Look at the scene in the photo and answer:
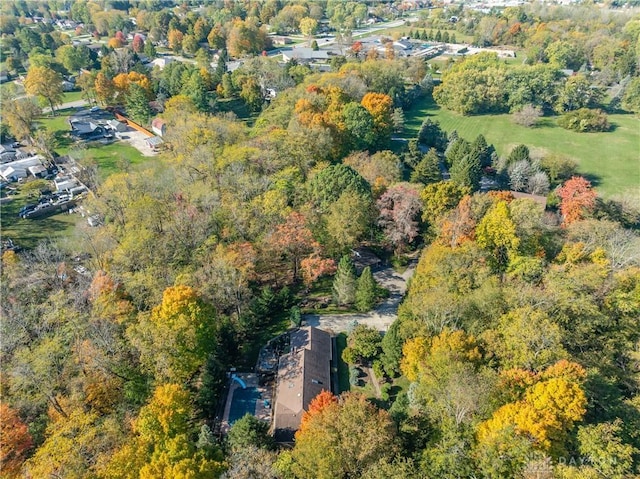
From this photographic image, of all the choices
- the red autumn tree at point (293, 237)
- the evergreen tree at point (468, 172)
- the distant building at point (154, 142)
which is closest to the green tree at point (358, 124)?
the evergreen tree at point (468, 172)

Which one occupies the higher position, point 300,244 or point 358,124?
point 358,124

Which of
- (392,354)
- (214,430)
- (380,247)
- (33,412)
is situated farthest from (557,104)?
(33,412)

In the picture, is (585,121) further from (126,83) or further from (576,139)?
(126,83)

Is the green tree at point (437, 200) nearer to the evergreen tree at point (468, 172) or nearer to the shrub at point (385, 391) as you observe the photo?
the evergreen tree at point (468, 172)

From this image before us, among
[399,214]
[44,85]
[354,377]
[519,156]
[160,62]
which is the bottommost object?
[354,377]

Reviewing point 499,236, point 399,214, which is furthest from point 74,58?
point 499,236

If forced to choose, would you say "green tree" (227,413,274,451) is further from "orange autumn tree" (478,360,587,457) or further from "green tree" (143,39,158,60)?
"green tree" (143,39,158,60)

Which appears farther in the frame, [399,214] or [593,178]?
[593,178]
